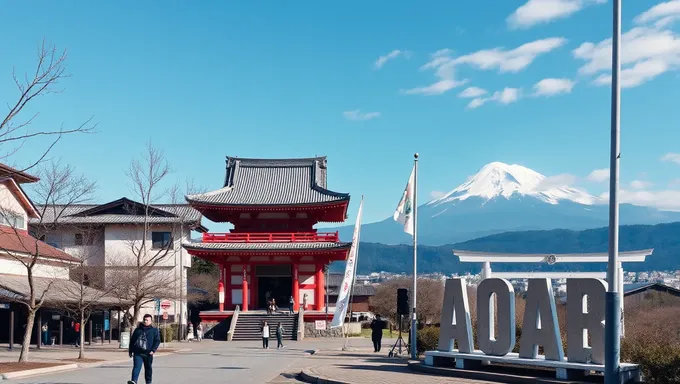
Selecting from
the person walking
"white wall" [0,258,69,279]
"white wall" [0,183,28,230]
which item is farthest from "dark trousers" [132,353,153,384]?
the person walking

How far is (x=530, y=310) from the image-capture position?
18.0 meters

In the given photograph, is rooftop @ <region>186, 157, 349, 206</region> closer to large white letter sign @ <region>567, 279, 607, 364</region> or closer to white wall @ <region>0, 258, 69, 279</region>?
white wall @ <region>0, 258, 69, 279</region>

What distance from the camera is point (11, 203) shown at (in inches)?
1513

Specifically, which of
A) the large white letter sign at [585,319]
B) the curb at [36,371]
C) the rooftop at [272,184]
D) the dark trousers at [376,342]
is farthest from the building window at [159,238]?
the large white letter sign at [585,319]

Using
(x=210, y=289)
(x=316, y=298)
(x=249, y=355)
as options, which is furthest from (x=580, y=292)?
(x=210, y=289)

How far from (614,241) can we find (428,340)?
13942 millimetres

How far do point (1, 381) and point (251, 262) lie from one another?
98.9 ft

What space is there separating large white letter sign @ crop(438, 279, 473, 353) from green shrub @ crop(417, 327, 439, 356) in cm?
513

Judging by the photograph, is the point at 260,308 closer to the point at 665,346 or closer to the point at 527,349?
the point at 527,349

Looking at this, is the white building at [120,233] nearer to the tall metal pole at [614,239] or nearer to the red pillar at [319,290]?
the red pillar at [319,290]

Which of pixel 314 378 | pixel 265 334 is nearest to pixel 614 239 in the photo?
pixel 314 378

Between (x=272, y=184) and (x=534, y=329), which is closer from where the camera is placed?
(x=534, y=329)

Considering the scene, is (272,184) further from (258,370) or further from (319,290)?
(258,370)

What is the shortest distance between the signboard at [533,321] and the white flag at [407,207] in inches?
264
